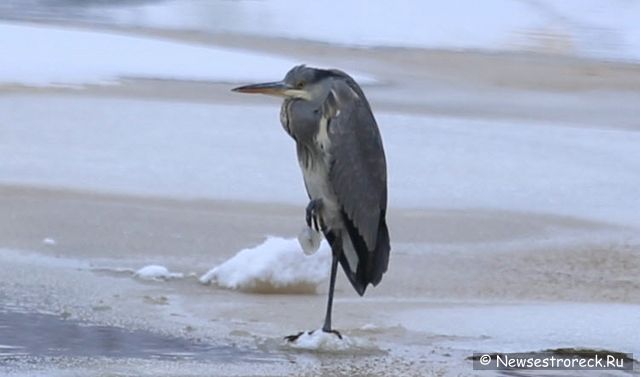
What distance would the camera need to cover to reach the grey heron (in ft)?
21.7

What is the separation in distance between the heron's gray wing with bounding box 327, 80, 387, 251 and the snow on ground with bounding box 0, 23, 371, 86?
8207 millimetres

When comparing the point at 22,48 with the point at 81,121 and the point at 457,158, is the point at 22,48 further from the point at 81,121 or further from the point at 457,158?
the point at 457,158

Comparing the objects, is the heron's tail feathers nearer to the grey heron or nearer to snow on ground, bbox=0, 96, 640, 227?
the grey heron

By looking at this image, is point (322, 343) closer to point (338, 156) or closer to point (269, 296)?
point (338, 156)

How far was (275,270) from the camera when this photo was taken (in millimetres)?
7645

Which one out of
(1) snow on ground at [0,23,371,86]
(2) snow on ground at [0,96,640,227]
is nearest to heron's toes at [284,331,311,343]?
(2) snow on ground at [0,96,640,227]

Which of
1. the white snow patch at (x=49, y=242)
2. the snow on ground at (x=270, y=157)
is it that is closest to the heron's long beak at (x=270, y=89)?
the white snow patch at (x=49, y=242)

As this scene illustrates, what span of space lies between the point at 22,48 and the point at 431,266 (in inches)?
353

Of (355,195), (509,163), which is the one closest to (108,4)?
(509,163)

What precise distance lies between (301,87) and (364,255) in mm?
825

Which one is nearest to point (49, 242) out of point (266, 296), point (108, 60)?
point (266, 296)

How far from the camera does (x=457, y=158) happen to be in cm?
1217

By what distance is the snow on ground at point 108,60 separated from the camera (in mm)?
15172

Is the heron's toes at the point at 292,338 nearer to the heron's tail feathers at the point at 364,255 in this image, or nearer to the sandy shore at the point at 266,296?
the sandy shore at the point at 266,296
